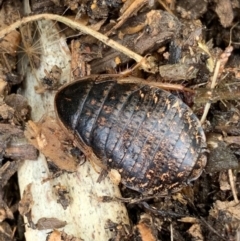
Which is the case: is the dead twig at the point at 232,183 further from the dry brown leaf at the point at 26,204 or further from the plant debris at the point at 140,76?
the dry brown leaf at the point at 26,204

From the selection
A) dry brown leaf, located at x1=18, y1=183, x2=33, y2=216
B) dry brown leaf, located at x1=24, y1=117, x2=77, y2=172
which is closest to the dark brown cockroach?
dry brown leaf, located at x1=24, y1=117, x2=77, y2=172

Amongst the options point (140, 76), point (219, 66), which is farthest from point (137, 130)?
point (219, 66)

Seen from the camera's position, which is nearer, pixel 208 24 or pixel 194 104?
pixel 194 104

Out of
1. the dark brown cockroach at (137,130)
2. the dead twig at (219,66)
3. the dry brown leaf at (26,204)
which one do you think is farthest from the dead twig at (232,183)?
the dry brown leaf at (26,204)

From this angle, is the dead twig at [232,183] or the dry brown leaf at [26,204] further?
the dry brown leaf at [26,204]

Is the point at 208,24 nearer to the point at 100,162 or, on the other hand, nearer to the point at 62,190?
the point at 100,162

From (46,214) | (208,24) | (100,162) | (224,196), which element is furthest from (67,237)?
(208,24)
